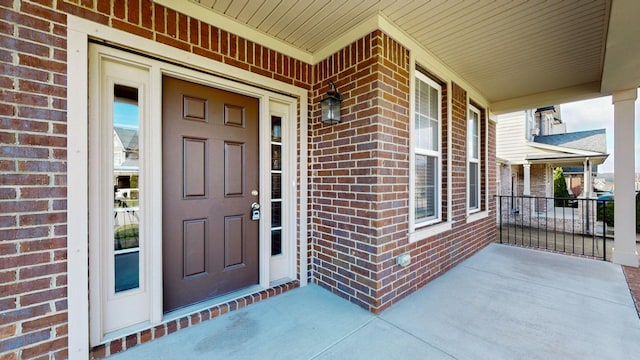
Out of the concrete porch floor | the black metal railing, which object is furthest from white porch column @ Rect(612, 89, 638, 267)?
the black metal railing

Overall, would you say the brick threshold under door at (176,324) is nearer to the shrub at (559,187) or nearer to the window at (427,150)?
the window at (427,150)

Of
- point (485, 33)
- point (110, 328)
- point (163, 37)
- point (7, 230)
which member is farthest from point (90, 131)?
point (485, 33)

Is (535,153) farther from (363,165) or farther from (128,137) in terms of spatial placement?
(128,137)

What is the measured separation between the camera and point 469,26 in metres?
Answer: 2.42

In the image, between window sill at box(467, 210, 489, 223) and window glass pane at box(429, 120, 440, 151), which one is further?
window sill at box(467, 210, 489, 223)

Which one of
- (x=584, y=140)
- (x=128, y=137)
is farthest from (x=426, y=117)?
(x=584, y=140)

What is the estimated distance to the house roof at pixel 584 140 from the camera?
780 cm

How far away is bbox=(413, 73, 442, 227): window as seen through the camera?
2.96 m

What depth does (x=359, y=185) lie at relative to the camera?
242cm

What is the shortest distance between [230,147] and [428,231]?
2.35m

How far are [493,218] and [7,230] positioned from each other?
6.15 metres

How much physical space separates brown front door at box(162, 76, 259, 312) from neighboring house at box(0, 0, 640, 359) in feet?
0.04

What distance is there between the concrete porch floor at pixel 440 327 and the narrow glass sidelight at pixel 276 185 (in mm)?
570

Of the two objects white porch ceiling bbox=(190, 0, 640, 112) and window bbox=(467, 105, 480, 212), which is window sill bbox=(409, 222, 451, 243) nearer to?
window bbox=(467, 105, 480, 212)
